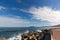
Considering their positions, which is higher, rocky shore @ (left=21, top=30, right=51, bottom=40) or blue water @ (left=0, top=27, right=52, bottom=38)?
blue water @ (left=0, top=27, right=52, bottom=38)

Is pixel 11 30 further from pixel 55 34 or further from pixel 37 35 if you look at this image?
pixel 55 34

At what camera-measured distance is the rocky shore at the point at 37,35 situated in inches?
69.4

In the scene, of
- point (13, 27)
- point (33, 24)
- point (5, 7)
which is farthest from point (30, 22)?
point (5, 7)

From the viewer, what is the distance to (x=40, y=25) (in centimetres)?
181

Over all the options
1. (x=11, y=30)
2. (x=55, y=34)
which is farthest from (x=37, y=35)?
(x=11, y=30)

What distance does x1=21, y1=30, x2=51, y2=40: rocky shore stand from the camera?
1762 millimetres

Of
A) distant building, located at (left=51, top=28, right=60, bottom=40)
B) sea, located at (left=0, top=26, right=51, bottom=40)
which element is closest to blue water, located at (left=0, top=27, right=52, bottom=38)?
sea, located at (left=0, top=26, right=51, bottom=40)

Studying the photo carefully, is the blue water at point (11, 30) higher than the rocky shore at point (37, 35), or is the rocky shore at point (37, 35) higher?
the blue water at point (11, 30)

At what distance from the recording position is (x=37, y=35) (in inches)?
70.0

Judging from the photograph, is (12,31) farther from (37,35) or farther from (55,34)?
(55,34)

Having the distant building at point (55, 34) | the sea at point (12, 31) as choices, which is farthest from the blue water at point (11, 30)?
the distant building at point (55, 34)

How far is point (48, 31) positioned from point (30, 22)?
0.84 ft

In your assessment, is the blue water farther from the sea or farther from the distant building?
the distant building

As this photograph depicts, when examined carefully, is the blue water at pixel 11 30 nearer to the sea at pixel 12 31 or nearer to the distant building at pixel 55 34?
the sea at pixel 12 31
